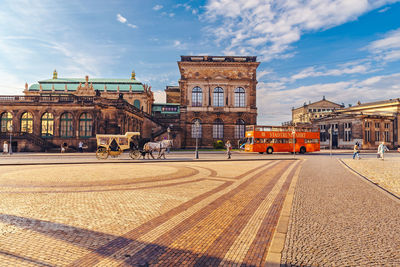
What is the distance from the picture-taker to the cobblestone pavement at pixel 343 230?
3689 mm

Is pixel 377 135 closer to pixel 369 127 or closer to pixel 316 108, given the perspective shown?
pixel 369 127

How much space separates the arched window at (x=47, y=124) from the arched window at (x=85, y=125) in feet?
15.0

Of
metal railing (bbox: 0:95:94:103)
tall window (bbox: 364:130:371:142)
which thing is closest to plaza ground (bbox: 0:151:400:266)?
metal railing (bbox: 0:95:94:103)

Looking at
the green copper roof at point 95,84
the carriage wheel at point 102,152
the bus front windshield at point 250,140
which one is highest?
the green copper roof at point 95,84

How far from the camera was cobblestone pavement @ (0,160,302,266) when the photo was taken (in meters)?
3.73

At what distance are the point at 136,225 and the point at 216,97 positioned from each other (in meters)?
48.4

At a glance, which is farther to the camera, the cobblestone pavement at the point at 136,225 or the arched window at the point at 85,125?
the arched window at the point at 85,125

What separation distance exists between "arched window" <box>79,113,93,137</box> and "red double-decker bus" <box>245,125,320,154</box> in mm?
24008

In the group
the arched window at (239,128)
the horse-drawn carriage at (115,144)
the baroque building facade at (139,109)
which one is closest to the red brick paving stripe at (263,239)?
the horse-drawn carriage at (115,144)

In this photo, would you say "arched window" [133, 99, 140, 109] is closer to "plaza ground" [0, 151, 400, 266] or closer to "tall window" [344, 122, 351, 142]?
"plaza ground" [0, 151, 400, 266]

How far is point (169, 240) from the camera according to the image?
437cm

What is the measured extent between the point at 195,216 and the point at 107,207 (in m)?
2.46

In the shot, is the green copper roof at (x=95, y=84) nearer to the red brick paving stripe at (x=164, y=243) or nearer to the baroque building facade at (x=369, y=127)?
the baroque building facade at (x=369, y=127)

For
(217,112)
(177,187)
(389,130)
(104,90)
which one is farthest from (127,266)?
A: (389,130)
